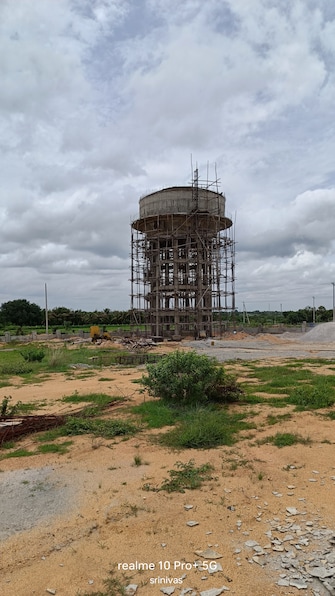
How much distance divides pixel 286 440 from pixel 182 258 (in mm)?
39611

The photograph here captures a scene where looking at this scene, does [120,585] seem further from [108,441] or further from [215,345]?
[215,345]

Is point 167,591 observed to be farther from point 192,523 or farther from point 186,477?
point 186,477

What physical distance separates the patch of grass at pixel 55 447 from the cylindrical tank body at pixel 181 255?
34.2 metres

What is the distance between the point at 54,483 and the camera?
21.0 feet

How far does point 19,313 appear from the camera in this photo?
7300 centimetres

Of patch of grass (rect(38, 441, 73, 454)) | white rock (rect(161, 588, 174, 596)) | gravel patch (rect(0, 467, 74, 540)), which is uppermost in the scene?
patch of grass (rect(38, 441, 73, 454))

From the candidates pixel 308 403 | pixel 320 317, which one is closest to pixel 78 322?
pixel 320 317

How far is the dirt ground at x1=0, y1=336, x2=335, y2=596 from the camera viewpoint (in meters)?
4.07

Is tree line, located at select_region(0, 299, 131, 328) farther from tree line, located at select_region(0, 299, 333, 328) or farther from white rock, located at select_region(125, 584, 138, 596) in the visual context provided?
white rock, located at select_region(125, 584, 138, 596)

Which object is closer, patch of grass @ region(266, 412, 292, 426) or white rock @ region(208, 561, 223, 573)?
white rock @ region(208, 561, 223, 573)

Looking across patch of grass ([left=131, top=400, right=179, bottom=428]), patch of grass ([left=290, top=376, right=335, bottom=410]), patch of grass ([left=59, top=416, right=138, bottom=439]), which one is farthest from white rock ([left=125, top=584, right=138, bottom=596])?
patch of grass ([left=290, top=376, right=335, bottom=410])

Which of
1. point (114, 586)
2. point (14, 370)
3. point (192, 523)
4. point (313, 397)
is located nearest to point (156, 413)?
point (313, 397)

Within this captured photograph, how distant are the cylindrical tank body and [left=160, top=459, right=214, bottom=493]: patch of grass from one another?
3565 centimetres

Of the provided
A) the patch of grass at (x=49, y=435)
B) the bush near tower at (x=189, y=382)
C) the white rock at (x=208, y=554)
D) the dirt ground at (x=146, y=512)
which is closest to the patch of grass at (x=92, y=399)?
the bush near tower at (x=189, y=382)
